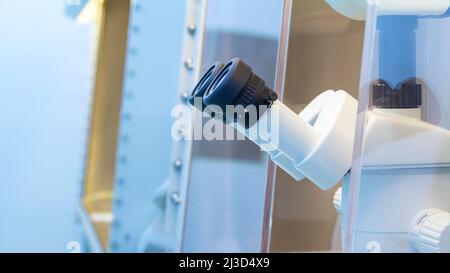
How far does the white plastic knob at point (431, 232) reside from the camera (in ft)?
1.04

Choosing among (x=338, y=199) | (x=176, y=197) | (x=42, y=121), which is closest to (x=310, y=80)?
(x=338, y=199)

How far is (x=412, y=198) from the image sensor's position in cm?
34

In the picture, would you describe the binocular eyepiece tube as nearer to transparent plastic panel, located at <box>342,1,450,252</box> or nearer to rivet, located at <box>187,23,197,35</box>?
transparent plastic panel, located at <box>342,1,450,252</box>

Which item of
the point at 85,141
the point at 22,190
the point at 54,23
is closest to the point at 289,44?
the point at 54,23

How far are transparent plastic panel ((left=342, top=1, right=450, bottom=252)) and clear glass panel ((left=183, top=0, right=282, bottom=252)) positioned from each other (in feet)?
0.72

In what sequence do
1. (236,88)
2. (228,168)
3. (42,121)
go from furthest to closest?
(42,121) → (228,168) → (236,88)

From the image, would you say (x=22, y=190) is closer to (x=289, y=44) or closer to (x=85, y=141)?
(x=85, y=141)

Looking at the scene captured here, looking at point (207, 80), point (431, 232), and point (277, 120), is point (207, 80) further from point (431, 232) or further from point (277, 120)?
point (431, 232)

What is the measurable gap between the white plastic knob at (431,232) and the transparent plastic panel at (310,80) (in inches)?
4.0

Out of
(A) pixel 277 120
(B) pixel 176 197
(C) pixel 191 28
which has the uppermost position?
(C) pixel 191 28

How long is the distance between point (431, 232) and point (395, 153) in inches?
2.6

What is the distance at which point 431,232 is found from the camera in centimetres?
32

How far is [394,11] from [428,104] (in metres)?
0.08

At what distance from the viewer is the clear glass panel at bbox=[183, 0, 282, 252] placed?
0.56m
